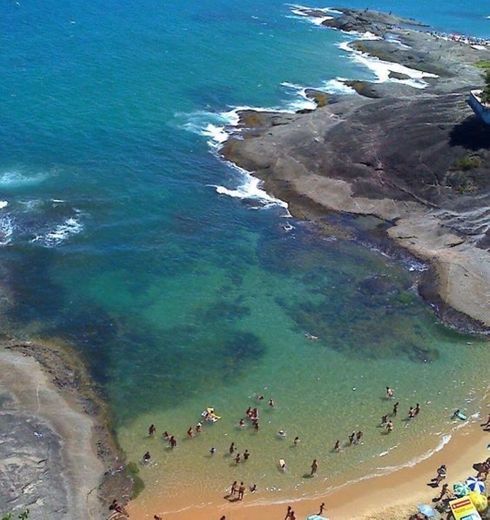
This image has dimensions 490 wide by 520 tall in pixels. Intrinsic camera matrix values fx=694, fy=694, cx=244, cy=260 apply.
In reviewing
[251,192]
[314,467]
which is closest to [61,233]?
[251,192]

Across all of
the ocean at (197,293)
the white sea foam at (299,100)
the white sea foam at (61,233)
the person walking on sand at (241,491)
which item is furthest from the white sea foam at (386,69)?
the person walking on sand at (241,491)

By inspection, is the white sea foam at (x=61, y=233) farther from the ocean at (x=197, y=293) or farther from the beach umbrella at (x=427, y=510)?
the beach umbrella at (x=427, y=510)

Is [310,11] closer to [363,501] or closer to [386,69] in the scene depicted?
[386,69]

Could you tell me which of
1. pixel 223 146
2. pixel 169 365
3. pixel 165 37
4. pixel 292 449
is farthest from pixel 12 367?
pixel 165 37

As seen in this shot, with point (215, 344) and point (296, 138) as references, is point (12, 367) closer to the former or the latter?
point (215, 344)

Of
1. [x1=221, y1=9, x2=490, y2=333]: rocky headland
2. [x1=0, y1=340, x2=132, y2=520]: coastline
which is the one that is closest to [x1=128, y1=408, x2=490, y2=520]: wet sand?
[x1=0, y1=340, x2=132, y2=520]: coastline

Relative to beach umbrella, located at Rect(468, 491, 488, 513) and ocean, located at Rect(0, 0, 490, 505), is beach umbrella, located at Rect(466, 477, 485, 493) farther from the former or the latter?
ocean, located at Rect(0, 0, 490, 505)
